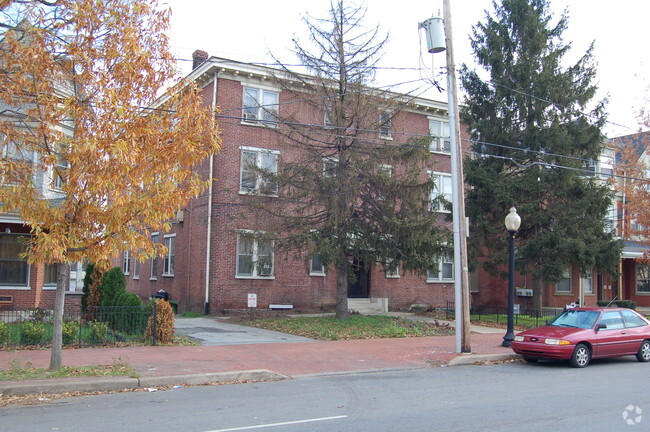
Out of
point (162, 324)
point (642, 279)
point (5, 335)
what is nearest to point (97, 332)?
point (162, 324)

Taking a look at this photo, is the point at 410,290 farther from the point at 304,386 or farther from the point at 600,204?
the point at 304,386

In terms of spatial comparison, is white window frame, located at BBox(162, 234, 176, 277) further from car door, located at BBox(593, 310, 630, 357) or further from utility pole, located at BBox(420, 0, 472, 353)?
car door, located at BBox(593, 310, 630, 357)

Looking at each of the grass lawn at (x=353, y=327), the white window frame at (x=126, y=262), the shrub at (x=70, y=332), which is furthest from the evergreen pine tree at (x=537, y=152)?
the white window frame at (x=126, y=262)

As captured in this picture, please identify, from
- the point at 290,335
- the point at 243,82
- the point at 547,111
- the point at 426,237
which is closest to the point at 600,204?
the point at 547,111

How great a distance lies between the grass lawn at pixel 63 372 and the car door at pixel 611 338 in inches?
416

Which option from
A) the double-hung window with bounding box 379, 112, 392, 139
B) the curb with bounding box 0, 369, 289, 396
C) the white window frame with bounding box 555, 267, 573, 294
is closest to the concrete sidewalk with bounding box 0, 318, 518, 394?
the curb with bounding box 0, 369, 289, 396

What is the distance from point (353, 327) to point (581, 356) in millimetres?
7891

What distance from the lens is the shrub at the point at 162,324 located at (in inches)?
607

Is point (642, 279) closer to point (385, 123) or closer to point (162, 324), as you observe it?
point (385, 123)

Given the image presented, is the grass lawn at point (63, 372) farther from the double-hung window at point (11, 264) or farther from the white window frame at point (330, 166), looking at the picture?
the double-hung window at point (11, 264)

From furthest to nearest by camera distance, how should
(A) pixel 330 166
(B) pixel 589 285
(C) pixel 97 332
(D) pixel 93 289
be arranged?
1. (B) pixel 589 285
2. (A) pixel 330 166
3. (D) pixel 93 289
4. (C) pixel 97 332

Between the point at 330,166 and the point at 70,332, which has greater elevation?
the point at 330,166

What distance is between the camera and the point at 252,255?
74.3ft

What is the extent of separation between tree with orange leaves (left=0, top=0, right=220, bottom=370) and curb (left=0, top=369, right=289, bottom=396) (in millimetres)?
1196
